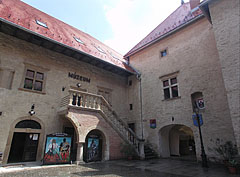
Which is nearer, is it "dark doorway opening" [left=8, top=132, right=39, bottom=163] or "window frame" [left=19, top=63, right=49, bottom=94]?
"dark doorway opening" [left=8, top=132, right=39, bottom=163]

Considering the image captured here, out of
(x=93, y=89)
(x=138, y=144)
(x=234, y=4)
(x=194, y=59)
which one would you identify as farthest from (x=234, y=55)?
(x=93, y=89)

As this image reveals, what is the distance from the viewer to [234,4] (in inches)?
329

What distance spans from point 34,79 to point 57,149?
472 cm

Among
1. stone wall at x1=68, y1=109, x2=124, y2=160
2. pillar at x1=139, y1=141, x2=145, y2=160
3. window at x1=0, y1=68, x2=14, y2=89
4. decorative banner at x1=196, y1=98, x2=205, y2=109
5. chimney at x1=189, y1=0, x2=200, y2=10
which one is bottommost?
pillar at x1=139, y1=141, x2=145, y2=160

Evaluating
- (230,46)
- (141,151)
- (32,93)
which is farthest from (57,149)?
(230,46)

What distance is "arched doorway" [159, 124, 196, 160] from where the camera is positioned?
12312 millimetres

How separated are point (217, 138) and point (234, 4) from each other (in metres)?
7.21

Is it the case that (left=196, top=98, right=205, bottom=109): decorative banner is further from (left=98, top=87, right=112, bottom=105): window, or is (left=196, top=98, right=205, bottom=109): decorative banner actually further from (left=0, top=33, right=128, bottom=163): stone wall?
(left=0, top=33, right=128, bottom=163): stone wall

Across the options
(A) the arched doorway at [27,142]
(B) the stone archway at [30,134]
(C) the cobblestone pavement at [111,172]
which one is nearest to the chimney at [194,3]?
(C) the cobblestone pavement at [111,172]

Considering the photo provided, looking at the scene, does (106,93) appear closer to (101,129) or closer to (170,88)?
(101,129)

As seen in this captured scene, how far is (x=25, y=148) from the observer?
30.9 feet

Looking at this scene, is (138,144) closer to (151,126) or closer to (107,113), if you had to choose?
(151,126)

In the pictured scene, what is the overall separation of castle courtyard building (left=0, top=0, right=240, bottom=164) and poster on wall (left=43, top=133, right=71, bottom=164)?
28 cm

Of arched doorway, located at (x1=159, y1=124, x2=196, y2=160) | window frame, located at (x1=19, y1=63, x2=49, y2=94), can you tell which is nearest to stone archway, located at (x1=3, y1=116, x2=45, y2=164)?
window frame, located at (x1=19, y1=63, x2=49, y2=94)
